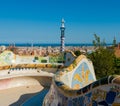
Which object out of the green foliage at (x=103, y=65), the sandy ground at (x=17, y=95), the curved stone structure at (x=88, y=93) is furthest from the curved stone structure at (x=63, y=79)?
the green foliage at (x=103, y=65)

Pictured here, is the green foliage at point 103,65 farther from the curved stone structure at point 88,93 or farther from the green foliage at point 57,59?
the curved stone structure at point 88,93

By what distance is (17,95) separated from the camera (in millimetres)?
12453

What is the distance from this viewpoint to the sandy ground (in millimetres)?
11130

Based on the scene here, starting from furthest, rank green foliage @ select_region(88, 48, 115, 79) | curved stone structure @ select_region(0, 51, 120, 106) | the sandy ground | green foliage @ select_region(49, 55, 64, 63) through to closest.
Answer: green foliage @ select_region(88, 48, 115, 79) < green foliage @ select_region(49, 55, 64, 63) < the sandy ground < curved stone structure @ select_region(0, 51, 120, 106)

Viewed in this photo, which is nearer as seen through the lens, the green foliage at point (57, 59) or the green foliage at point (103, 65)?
the green foliage at point (57, 59)

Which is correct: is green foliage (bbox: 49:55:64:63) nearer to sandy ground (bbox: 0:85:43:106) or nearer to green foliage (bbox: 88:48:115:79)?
sandy ground (bbox: 0:85:43:106)

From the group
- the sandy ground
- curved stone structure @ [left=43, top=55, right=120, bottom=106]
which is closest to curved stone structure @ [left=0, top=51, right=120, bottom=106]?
curved stone structure @ [left=43, top=55, right=120, bottom=106]

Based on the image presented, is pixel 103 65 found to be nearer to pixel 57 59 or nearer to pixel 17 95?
→ pixel 57 59

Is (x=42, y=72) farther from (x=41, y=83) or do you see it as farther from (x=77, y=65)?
(x=77, y=65)

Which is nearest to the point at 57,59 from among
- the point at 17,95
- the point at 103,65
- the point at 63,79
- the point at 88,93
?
the point at 103,65

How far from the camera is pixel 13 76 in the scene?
1407cm

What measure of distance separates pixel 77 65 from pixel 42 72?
23.4 ft

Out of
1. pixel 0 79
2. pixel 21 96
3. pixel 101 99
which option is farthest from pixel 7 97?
pixel 101 99

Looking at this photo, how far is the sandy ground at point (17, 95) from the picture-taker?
36.5 ft
